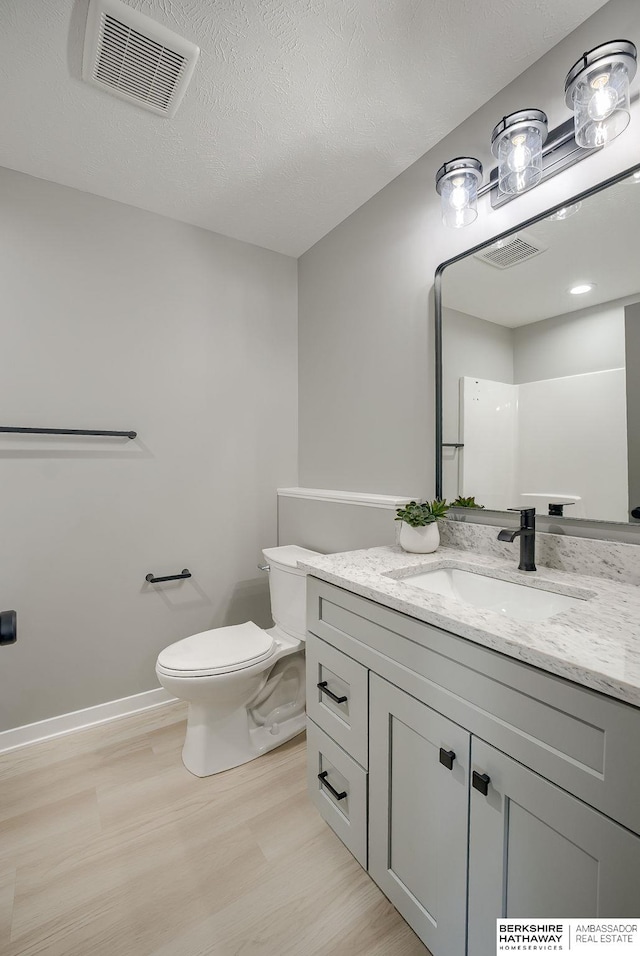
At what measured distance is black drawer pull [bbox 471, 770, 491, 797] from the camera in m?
0.84

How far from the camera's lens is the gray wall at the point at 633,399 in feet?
3.73

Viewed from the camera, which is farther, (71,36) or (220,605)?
(220,605)

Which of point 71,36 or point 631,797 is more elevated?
point 71,36

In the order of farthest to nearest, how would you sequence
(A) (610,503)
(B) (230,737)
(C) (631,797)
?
1. (B) (230,737)
2. (A) (610,503)
3. (C) (631,797)

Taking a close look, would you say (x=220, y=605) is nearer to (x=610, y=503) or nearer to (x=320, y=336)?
(x=320, y=336)

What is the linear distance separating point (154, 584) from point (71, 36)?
2.04 metres

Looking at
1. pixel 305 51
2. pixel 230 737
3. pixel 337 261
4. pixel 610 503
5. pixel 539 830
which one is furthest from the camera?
pixel 337 261

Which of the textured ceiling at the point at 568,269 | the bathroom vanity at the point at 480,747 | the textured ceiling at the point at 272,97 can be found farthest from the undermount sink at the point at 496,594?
the textured ceiling at the point at 272,97

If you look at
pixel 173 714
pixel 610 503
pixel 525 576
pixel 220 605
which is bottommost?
pixel 173 714

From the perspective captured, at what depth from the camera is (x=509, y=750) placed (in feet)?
2.65

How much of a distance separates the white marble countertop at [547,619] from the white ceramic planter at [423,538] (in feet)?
0.24

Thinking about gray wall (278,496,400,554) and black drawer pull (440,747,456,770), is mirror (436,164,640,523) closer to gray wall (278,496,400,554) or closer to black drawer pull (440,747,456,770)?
gray wall (278,496,400,554)

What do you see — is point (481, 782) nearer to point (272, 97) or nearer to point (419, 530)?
point (419, 530)

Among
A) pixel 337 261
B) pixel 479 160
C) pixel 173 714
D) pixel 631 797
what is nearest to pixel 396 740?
pixel 631 797
